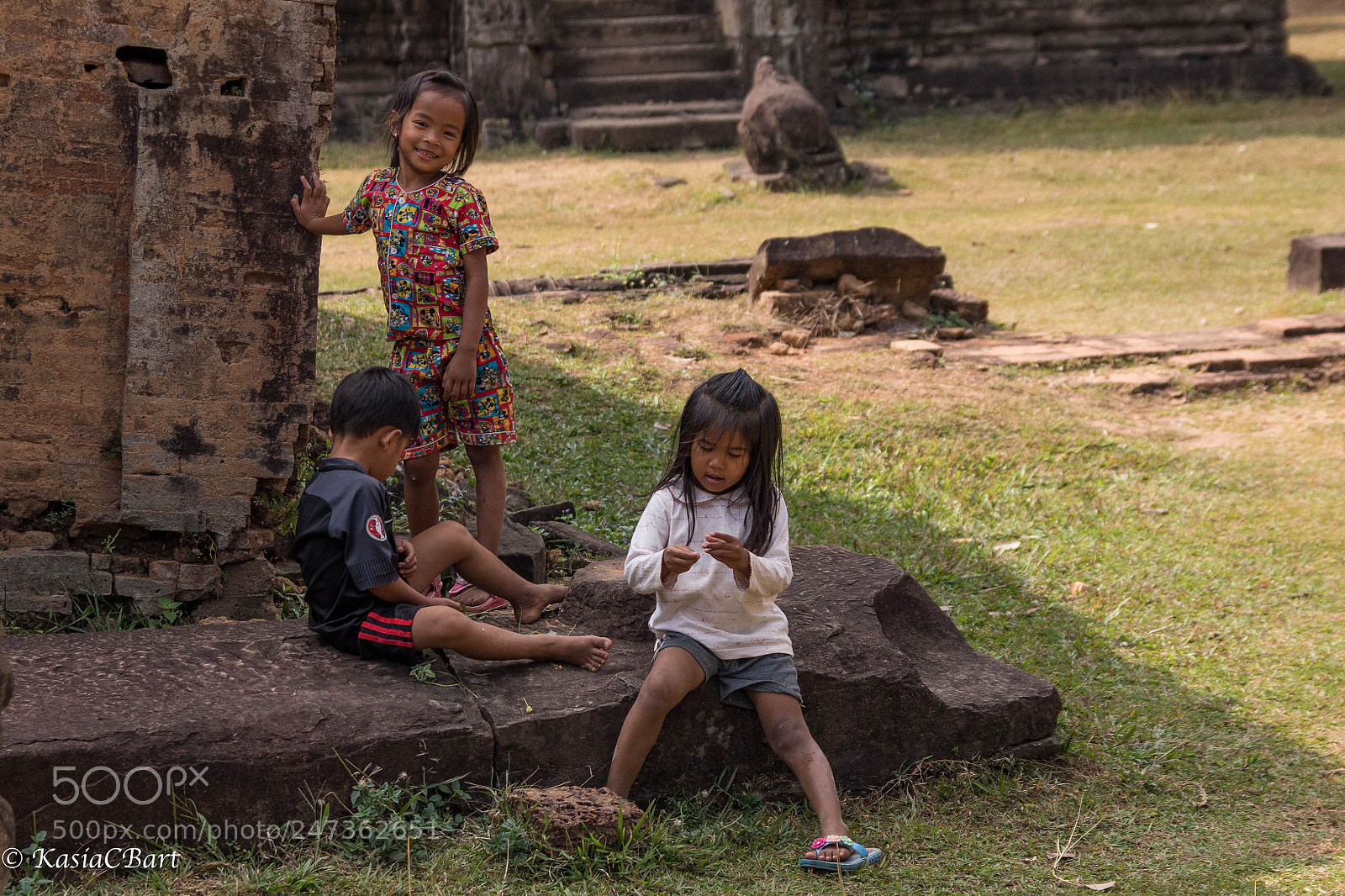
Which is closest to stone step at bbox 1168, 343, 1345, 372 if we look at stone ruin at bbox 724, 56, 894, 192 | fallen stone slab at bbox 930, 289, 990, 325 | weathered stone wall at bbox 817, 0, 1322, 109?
fallen stone slab at bbox 930, 289, 990, 325

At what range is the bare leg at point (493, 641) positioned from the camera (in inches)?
114

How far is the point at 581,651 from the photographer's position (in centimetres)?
308

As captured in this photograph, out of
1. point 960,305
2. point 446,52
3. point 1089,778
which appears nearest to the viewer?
point 1089,778

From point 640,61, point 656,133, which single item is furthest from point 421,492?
point 640,61

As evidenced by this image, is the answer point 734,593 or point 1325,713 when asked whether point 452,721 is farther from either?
point 1325,713

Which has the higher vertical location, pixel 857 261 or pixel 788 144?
pixel 788 144

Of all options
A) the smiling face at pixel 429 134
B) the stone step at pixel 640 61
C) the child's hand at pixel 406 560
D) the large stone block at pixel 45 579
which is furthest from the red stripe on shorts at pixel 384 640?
the stone step at pixel 640 61

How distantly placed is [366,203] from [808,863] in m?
2.32

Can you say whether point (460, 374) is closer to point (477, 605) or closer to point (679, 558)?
point (477, 605)

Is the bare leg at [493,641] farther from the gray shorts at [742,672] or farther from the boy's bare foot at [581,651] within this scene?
the gray shorts at [742,672]

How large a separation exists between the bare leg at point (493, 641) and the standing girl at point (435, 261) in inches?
22.7

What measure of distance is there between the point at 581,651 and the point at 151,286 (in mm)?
1698

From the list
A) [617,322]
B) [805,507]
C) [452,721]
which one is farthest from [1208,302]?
[452,721]

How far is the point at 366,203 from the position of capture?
357 cm
